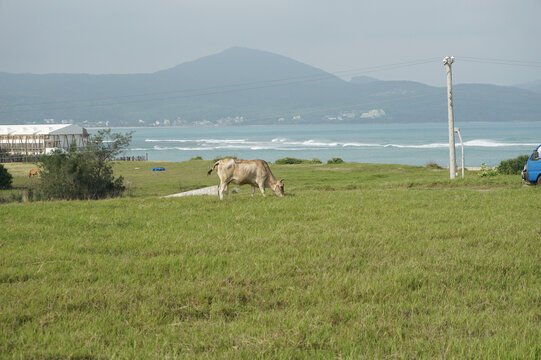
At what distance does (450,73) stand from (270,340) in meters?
31.9

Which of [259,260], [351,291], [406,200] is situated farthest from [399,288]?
[406,200]

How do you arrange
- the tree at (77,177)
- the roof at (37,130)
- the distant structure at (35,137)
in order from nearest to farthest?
1. the tree at (77,177)
2. the distant structure at (35,137)
3. the roof at (37,130)

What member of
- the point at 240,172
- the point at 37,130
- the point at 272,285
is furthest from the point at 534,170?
the point at 37,130

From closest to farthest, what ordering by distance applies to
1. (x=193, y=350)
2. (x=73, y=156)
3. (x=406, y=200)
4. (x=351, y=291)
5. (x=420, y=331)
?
1. (x=193, y=350)
2. (x=420, y=331)
3. (x=351, y=291)
4. (x=406, y=200)
5. (x=73, y=156)

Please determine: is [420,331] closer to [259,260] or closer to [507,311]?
[507,311]

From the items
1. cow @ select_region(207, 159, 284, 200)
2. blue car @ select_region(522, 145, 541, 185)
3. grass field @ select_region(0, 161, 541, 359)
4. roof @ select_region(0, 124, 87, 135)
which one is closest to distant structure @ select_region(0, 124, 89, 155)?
roof @ select_region(0, 124, 87, 135)

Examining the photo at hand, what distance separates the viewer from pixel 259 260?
8.65 m

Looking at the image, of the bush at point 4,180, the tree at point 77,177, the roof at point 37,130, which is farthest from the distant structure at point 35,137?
the tree at point 77,177

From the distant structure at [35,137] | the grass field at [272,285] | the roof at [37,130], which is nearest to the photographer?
the grass field at [272,285]

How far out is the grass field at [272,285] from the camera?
17.6 feet

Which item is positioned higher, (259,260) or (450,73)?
(450,73)

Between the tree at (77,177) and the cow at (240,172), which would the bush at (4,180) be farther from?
the cow at (240,172)

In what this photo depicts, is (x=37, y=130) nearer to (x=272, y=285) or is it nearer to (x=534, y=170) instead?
(x=534, y=170)

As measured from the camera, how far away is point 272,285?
7.26 meters
